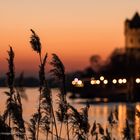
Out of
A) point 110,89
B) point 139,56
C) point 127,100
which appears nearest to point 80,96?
point 110,89

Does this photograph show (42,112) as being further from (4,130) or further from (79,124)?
(4,130)

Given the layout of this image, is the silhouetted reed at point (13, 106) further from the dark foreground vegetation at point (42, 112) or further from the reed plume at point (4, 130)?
the reed plume at point (4, 130)

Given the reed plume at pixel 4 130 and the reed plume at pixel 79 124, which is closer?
the reed plume at pixel 4 130

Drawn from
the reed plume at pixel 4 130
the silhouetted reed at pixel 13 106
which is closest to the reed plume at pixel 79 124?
the silhouetted reed at pixel 13 106

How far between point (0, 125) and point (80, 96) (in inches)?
5465

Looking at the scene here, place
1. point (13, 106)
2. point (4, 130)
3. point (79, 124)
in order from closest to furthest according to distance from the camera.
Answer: point (4, 130) < point (13, 106) < point (79, 124)

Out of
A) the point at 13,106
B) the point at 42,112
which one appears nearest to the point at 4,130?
the point at 13,106

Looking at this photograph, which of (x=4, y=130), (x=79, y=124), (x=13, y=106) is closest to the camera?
(x=4, y=130)

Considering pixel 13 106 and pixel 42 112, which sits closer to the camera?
pixel 13 106

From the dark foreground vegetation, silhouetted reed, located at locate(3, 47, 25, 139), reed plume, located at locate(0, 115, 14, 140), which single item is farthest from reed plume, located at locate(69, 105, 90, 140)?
reed plume, located at locate(0, 115, 14, 140)

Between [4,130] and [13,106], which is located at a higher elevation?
[13,106]

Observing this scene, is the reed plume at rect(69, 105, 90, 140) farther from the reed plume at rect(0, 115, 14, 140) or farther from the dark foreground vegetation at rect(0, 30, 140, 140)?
the reed plume at rect(0, 115, 14, 140)

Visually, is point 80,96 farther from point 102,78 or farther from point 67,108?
point 67,108

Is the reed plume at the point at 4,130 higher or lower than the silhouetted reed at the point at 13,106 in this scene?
lower
